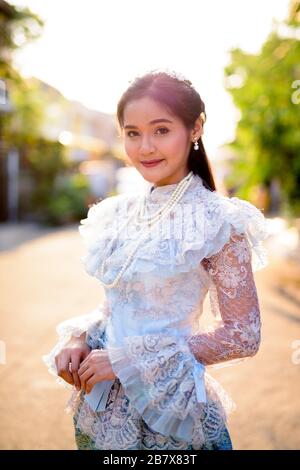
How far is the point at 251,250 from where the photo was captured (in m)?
1.45

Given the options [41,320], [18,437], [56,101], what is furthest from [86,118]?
[18,437]

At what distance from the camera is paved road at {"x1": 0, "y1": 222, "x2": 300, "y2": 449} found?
3.02 m

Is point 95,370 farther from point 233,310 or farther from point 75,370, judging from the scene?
point 233,310

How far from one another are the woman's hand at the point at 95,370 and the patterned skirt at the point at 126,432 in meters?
0.13

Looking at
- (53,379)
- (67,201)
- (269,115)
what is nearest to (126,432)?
(53,379)

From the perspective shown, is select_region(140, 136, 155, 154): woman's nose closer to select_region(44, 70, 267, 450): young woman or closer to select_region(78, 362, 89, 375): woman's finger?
select_region(44, 70, 267, 450): young woman

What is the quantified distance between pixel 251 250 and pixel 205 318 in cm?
340

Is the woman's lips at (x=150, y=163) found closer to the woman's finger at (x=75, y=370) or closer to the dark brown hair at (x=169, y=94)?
the dark brown hair at (x=169, y=94)

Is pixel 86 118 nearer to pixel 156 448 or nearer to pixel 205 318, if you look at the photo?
pixel 205 318

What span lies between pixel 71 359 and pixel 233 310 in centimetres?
52

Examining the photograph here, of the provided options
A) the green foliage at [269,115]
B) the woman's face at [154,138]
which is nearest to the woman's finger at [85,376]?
the woman's face at [154,138]

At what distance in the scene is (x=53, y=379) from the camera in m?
3.85

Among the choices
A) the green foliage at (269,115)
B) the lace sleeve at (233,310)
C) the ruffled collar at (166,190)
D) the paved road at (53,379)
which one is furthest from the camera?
the green foliage at (269,115)

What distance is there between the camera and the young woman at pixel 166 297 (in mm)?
1357
